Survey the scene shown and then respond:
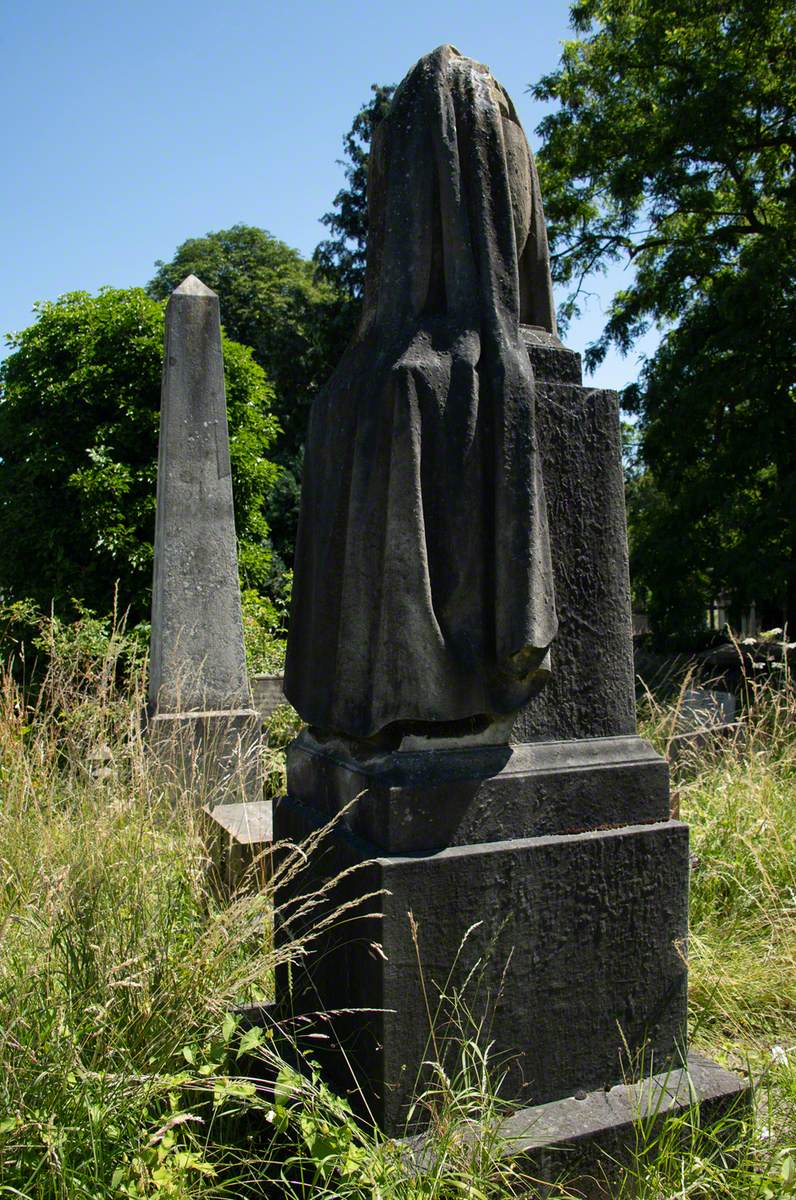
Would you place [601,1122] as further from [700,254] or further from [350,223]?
[350,223]

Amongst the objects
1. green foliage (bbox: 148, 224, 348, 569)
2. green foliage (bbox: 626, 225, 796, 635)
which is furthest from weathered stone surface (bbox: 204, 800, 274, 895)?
green foliage (bbox: 148, 224, 348, 569)

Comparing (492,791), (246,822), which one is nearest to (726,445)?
(246,822)

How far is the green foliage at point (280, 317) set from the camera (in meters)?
21.6

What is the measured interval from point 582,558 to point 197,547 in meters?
4.25

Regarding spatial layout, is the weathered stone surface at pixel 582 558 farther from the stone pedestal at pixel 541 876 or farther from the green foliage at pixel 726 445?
the green foliage at pixel 726 445

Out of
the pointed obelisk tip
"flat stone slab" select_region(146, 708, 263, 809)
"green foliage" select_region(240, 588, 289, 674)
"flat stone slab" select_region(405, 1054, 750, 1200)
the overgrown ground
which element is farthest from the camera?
"green foliage" select_region(240, 588, 289, 674)

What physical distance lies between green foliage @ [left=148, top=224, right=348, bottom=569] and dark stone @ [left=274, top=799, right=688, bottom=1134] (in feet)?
53.0

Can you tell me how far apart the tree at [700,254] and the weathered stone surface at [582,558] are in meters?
8.86

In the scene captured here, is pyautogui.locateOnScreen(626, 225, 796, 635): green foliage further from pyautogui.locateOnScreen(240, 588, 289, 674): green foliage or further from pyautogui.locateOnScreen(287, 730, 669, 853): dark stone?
pyautogui.locateOnScreen(287, 730, 669, 853): dark stone

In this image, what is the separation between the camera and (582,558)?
249cm

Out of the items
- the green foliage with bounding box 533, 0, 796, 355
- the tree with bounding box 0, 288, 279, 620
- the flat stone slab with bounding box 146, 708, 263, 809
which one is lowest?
the flat stone slab with bounding box 146, 708, 263, 809

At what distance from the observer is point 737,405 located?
39.9 feet

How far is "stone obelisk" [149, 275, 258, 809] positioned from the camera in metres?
6.23

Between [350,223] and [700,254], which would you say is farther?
[350,223]
